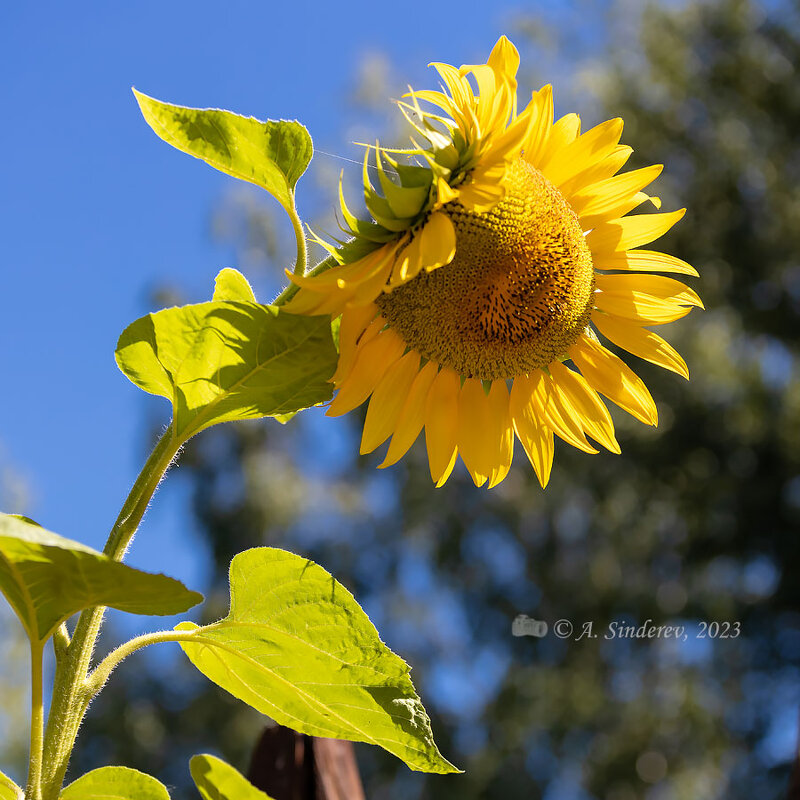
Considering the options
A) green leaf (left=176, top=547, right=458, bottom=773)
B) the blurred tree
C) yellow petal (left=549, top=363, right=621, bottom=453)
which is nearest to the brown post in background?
green leaf (left=176, top=547, right=458, bottom=773)

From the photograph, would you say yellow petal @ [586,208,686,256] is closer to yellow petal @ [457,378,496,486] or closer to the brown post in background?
yellow petal @ [457,378,496,486]

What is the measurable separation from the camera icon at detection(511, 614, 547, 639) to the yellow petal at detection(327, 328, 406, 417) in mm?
10391

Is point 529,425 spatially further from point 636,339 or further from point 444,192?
point 444,192

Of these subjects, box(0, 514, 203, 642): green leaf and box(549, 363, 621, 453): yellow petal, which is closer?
box(0, 514, 203, 642): green leaf

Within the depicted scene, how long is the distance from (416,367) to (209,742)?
1193cm

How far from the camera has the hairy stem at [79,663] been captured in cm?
70

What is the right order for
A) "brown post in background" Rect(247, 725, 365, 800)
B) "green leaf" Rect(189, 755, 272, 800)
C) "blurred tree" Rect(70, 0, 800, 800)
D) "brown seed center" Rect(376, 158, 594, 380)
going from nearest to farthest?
"green leaf" Rect(189, 755, 272, 800) → "brown seed center" Rect(376, 158, 594, 380) → "brown post in background" Rect(247, 725, 365, 800) → "blurred tree" Rect(70, 0, 800, 800)

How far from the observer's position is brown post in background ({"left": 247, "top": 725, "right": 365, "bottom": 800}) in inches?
43.1

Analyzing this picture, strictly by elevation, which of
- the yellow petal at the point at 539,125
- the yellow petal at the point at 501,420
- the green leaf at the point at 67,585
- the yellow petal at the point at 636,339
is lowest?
the green leaf at the point at 67,585

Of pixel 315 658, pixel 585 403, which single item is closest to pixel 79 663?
pixel 315 658

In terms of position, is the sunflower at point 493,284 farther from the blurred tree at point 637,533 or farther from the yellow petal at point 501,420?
the blurred tree at point 637,533

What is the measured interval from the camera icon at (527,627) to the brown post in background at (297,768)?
10.0 meters

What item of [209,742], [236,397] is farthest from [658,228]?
[209,742]

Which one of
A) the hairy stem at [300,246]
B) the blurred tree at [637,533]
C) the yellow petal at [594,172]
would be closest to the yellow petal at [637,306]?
the yellow petal at [594,172]
